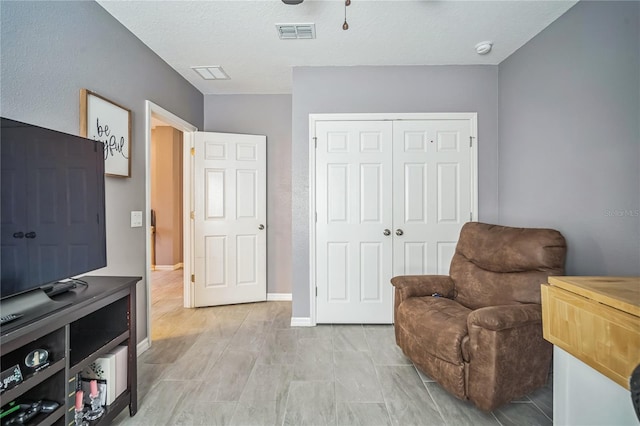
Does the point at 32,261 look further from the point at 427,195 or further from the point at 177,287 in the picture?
the point at 177,287

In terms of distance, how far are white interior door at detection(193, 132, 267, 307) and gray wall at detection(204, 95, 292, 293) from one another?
0.11 m

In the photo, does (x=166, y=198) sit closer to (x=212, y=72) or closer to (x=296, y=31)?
(x=212, y=72)

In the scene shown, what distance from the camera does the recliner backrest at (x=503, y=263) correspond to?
194 centimetres

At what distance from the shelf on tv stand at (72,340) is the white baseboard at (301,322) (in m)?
1.54

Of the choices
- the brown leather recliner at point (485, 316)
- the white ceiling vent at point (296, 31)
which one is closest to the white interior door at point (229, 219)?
the white ceiling vent at point (296, 31)

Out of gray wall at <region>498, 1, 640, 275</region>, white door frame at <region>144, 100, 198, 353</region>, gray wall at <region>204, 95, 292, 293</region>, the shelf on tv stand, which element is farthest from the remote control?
gray wall at <region>498, 1, 640, 275</region>

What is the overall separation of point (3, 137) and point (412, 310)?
2283 millimetres

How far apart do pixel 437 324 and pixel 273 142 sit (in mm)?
2837

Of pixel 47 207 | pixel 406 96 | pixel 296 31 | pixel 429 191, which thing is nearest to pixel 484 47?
pixel 406 96

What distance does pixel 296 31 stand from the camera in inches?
94.4

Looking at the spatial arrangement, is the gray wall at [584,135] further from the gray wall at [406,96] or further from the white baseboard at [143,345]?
the white baseboard at [143,345]

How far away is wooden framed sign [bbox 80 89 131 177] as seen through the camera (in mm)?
1946

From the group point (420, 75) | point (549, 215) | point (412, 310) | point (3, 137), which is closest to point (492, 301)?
point (412, 310)

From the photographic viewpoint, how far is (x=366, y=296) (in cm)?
303
